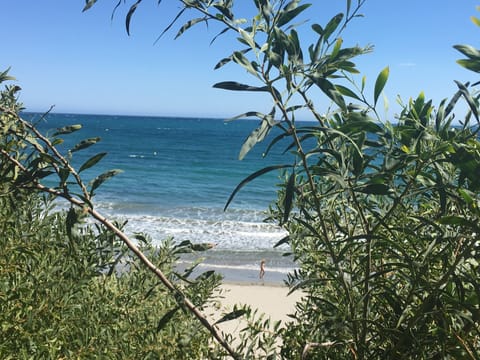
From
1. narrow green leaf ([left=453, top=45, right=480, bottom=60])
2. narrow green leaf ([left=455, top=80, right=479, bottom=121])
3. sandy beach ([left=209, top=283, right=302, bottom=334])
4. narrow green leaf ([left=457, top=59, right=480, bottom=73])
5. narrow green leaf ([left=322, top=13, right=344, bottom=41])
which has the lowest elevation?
sandy beach ([left=209, top=283, right=302, bottom=334])

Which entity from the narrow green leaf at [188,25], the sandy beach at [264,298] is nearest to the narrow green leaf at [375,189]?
the narrow green leaf at [188,25]

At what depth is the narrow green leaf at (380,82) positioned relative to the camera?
2.37 feet

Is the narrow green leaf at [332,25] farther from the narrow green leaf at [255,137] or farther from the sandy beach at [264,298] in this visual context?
the sandy beach at [264,298]

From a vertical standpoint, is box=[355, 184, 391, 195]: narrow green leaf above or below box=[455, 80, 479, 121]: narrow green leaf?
below

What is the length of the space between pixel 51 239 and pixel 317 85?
3.51 ft

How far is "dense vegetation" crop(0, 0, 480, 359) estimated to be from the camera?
0.68 meters

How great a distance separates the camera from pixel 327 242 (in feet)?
2.45

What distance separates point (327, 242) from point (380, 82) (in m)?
0.24

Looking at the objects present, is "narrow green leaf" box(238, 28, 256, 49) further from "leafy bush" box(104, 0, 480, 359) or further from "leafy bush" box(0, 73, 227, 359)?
"leafy bush" box(0, 73, 227, 359)

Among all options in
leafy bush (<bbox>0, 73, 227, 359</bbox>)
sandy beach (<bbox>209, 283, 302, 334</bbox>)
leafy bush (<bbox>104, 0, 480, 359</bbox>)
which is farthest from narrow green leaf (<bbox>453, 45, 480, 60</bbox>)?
sandy beach (<bbox>209, 283, 302, 334</bbox>)

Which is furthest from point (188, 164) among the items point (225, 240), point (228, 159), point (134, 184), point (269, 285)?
point (269, 285)

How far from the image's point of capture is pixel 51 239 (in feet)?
4.85

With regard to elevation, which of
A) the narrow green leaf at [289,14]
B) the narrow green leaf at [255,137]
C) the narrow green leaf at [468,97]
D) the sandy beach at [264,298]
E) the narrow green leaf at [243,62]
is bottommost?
the sandy beach at [264,298]

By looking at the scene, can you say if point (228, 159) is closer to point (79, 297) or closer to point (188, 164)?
point (188, 164)
